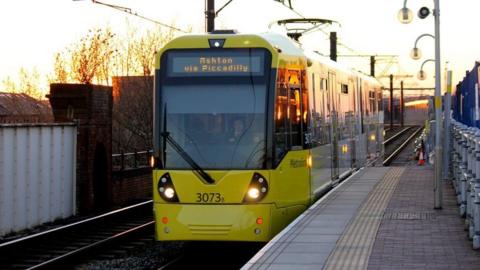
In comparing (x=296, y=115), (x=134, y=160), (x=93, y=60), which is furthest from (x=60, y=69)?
(x=296, y=115)

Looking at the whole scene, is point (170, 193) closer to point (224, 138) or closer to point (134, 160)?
point (224, 138)

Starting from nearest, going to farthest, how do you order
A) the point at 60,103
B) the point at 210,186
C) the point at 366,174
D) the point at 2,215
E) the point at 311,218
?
the point at 210,186 → the point at 311,218 → the point at 2,215 → the point at 60,103 → the point at 366,174

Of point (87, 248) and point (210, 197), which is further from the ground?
point (210, 197)

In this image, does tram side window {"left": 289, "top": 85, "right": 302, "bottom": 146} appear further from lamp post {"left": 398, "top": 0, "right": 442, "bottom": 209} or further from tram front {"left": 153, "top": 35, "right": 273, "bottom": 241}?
lamp post {"left": 398, "top": 0, "right": 442, "bottom": 209}

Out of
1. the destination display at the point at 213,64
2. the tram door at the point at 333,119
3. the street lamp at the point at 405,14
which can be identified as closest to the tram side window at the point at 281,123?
the destination display at the point at 213,64

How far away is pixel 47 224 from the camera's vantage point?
58.3 ft

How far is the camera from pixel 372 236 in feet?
37.0

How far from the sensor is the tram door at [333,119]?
1741cm

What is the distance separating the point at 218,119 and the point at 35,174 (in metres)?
7.22

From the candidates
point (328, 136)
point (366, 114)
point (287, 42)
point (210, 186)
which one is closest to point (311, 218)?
point (210, 186)

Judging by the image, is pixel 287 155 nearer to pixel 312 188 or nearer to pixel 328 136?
pixel 312 188

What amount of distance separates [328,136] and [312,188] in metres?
2.63

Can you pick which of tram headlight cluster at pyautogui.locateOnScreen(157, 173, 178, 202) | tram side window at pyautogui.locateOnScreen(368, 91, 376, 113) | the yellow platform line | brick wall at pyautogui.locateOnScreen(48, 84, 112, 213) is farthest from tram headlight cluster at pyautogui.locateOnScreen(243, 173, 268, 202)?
tram side window at pyautogui.locateOnScreen(368, 91, 376, 113)

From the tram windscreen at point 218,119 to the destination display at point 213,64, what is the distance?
0.21ft
